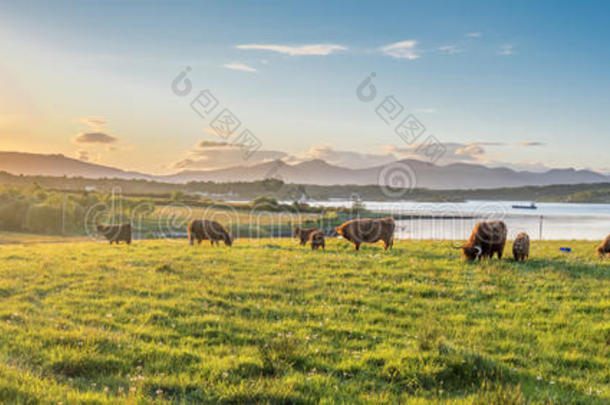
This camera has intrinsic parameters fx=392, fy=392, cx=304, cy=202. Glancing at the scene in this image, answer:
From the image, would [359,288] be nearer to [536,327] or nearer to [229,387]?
[536,327]

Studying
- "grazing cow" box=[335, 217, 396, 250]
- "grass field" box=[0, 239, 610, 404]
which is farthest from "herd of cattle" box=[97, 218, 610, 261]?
"grass field" box=[0, 239, 610, 404]

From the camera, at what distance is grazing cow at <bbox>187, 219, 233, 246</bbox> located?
25.8m

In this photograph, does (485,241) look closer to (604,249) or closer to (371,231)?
(371,231)

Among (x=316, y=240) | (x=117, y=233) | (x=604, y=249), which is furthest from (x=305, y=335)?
(x=117, y=233)

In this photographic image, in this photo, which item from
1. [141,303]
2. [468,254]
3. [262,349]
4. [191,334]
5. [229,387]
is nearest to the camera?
[229,387]

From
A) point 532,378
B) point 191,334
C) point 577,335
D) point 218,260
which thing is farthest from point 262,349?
point 218,260

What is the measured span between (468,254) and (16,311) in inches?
595

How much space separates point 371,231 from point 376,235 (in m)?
0.37

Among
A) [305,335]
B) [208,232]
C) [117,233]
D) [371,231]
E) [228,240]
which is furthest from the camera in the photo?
[117,233]

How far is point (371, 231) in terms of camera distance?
21.0 metres

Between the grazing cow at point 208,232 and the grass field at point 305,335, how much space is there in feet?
37.3

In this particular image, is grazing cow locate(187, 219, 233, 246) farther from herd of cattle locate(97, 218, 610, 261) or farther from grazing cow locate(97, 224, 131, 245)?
grazing cow locate(97, 224, 131, 245)

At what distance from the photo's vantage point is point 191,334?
785 cm

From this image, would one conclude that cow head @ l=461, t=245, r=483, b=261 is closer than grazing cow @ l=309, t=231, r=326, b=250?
Yes
